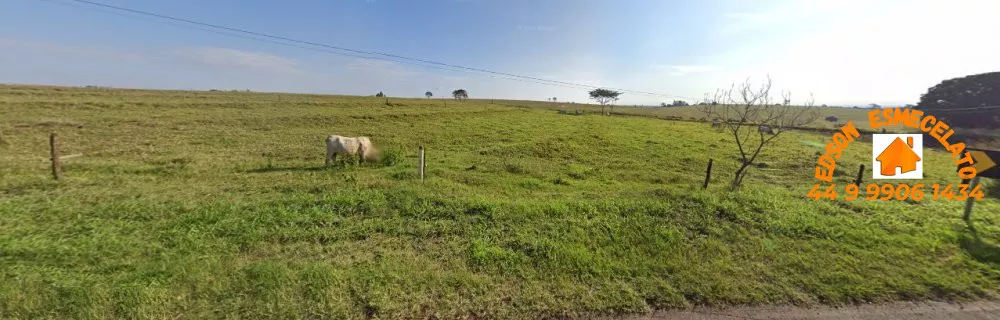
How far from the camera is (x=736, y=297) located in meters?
3.71

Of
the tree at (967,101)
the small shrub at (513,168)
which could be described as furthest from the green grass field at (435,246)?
the tree at (967,101)

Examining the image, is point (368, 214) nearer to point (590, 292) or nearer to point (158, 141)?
point (590, 292)

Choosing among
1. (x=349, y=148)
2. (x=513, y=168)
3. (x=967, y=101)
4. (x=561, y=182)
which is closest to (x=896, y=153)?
(x=561, y=182)

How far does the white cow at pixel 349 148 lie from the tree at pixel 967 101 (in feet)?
209

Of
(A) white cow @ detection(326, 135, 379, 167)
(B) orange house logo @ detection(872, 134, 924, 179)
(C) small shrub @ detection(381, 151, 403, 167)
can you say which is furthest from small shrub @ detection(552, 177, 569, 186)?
(B) orange house logo @ detection(872, 134, 924, 179)

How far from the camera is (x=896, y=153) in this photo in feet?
33.6

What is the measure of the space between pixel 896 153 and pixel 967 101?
6137 cm

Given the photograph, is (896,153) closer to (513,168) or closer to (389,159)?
(513,168)

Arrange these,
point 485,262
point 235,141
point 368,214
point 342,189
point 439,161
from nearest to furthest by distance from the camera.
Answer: point 485,262
point 368,214
point 342,189
point 439,161
point 235,141

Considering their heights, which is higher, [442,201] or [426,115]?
Answer: [426,115]

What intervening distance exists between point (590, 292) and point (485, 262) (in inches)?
50.8

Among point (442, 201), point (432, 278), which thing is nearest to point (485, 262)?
point (432, 278)

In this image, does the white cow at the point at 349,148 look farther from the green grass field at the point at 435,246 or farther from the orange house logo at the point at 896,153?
the orange house logo at the point at 896,153

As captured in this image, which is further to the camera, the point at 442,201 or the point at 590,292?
the point at 442,201
